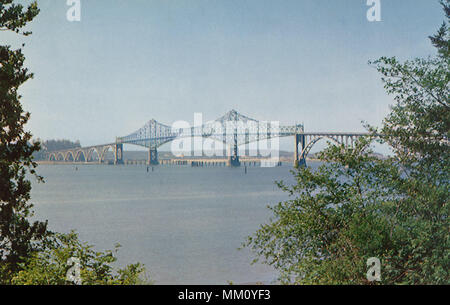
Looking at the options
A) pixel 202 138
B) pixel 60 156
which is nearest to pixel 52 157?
pixel 60 156

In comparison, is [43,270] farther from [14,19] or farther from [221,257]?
[221,257]

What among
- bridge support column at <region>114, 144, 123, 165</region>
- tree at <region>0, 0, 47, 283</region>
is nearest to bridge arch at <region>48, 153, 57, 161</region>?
bridge support column at <region>114, 144, 123, 165</region>

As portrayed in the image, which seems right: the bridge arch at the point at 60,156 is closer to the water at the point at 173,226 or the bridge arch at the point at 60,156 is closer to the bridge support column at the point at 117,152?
the bridge support column at the point at 117,152

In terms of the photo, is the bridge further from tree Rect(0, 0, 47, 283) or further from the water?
tree Rect(0, 0, 47, 283)

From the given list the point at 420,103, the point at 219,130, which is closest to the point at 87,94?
the point at 219,130

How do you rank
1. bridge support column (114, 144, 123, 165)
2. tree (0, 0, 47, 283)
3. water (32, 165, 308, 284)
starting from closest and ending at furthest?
1. tree (0, 0, 47, 283)
2. water (32, 165, 308, 284)
3. bridge support column (114, 144, 123, 165)
